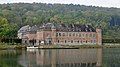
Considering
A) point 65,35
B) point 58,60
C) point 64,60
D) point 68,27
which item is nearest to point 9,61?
point 58,60

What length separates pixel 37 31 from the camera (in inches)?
3465

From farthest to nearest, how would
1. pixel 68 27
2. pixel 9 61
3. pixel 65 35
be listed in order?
pixel 68 27
pixel 65 35
pixel 9 61

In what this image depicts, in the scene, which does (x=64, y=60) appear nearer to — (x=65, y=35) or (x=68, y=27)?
(x=65, y=35)

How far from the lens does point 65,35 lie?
85.1 meters

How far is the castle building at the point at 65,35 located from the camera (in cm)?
8306

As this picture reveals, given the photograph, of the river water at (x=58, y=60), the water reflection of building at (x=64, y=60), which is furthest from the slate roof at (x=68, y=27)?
the water reflection of building at (x=64, y=60)

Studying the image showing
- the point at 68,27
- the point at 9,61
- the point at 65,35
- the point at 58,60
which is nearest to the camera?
the point at 9,61

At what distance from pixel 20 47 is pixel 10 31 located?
617 inches

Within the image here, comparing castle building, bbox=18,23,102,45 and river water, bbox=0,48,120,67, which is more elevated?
castle building, bbox=18,23,102,45

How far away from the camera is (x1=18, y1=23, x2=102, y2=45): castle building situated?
83062mm

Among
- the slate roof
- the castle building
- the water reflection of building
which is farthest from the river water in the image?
the slate roof

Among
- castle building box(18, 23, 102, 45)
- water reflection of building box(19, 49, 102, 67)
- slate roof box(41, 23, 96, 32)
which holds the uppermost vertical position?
slate roof box(41, 23, 96, 32)

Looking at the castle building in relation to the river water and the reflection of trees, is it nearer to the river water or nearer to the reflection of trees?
the river water

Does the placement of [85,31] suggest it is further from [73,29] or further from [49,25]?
[49,25]
